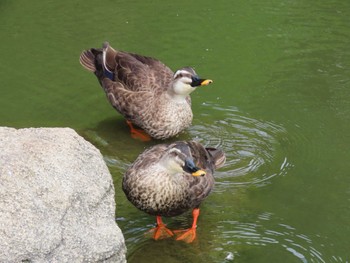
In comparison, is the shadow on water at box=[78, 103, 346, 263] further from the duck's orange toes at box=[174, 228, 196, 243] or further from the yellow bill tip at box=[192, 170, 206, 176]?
the yellow bill tip at box=[192, 170, 206, 176]

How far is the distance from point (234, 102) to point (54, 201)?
4063mm

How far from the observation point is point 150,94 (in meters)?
7.00

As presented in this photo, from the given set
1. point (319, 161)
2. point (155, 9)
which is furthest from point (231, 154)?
point (155, 9)

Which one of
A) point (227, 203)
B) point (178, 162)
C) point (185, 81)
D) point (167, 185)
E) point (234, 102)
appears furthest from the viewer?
point (234, 102)

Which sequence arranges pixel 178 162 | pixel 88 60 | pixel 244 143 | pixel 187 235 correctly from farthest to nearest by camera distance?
pixel 88 60
pixel 244 143
pixel 187 235
pixel 178 162

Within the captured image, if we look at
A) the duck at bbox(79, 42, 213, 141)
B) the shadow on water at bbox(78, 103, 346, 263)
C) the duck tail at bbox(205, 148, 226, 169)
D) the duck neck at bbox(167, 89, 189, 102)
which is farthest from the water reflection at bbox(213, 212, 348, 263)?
the duck neck at bbox(167, 89, 189, 102)

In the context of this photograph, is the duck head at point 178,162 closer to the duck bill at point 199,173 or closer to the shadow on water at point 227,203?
the duck bill at point 199,173

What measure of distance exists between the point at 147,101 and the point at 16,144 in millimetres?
2731

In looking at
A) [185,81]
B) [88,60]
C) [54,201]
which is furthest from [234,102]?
[54,201]

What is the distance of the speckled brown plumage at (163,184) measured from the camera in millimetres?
5301

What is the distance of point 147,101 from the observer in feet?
23.0

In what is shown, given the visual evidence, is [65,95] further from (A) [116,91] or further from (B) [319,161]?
(B) [319,161]

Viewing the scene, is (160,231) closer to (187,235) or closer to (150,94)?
(187,235)

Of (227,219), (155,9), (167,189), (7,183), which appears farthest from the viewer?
(155,9)
